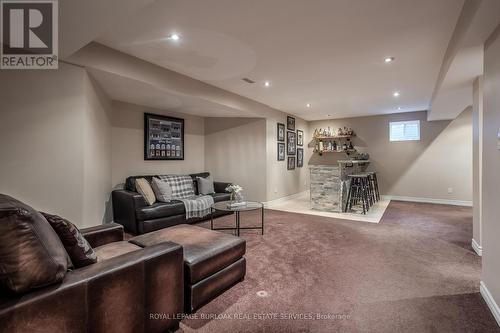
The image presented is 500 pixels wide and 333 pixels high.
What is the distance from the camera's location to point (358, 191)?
18.3 ft

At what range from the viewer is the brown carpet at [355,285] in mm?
1750

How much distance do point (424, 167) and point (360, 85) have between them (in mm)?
3872

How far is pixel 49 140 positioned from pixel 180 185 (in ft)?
8.08

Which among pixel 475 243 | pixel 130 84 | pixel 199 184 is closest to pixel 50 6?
pixel 130 84

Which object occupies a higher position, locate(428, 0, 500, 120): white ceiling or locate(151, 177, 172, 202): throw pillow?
locate(428, 0, 500, 120): white ceiling

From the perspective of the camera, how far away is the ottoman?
1814 millimetres

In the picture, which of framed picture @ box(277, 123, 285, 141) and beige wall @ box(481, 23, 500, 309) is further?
framed picture @ box(277, 123, 285, 141)

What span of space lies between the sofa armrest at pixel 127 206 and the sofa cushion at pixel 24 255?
264cm

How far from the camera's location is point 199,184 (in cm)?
515

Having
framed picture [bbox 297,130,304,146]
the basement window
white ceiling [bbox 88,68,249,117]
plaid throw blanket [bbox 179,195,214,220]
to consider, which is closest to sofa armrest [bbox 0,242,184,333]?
white ceiling [bbox 88,68,249,117]

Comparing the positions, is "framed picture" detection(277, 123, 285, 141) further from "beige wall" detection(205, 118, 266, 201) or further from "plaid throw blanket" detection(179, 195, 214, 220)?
"plaid throw blanket" detection(179, 195, 214, 220)

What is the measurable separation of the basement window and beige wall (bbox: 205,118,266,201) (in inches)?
153

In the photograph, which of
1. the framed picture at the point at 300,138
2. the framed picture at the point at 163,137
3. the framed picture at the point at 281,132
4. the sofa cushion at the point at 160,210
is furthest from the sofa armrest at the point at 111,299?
A: the framed picture at the point at 300,138

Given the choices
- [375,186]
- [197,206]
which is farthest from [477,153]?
[197,206]
